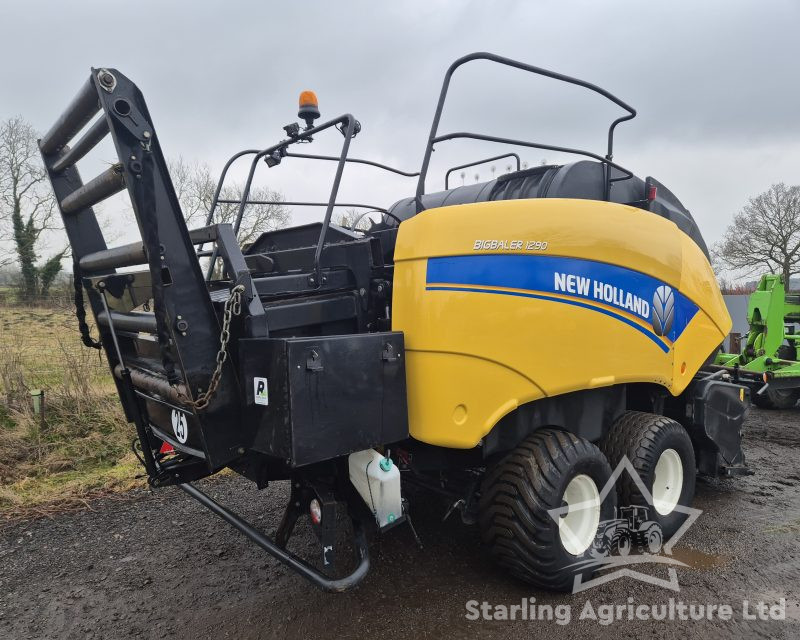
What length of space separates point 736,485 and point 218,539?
168 inches

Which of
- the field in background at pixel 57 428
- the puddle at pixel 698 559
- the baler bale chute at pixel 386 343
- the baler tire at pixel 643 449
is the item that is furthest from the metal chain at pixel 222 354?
the puddle at pixel 698 559

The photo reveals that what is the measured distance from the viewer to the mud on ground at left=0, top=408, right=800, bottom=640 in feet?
8.80

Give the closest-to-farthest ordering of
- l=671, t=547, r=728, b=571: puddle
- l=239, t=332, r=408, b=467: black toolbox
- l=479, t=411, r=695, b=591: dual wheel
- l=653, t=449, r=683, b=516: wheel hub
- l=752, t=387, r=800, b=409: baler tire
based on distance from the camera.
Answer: l=239, t=332, r=408, b=467: black toolbox
l=479, t=411, r=695, b=591: dual wheel
l=671, t=547, r=728, b=571: puddle
l=653, t=449, r=683, b=516: wheel hub
l=752, t=387, r=800, b=409: baler tire

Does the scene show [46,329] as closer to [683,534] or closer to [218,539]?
[218,539]

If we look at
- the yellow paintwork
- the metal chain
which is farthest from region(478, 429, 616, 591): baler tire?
the metal chain

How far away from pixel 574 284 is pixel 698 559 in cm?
199

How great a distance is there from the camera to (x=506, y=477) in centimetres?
287

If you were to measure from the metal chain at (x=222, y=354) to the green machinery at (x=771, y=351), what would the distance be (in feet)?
23.4

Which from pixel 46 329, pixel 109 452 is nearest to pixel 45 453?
pixel 109 452

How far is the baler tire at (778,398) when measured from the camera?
304 inches

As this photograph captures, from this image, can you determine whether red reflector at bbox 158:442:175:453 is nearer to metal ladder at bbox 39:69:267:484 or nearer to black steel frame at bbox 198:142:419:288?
A: metal ladder at bbox 39:69:267:484

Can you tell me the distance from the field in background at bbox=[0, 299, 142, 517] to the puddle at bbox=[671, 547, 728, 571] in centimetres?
425

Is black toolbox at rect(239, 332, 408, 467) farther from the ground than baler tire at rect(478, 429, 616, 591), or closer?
farther from the ground

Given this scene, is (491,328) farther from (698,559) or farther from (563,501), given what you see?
(698,559)
